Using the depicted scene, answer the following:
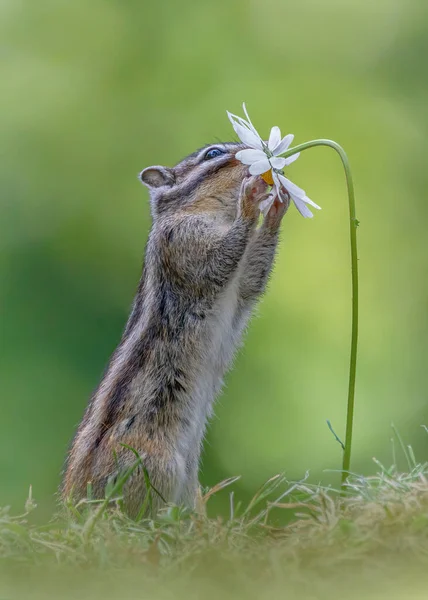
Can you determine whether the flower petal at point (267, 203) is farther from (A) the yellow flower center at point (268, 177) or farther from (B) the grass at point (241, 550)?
(B) the grass at point (241, 550)

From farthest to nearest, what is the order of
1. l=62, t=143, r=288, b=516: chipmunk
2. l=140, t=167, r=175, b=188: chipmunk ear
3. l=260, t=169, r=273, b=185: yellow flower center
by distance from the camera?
1. l=140, t=167, r=175, b=188: chipmunk ear
2. l=62, t=143, r=288, b=516: chipmunk
3. l=260, t=169, r=273, b=185: yellow flower center

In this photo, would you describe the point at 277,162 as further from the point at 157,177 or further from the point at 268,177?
the point at 157,177

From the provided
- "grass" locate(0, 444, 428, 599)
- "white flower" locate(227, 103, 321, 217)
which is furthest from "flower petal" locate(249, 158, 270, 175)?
"grass" locate(0, 444, 428, 599)

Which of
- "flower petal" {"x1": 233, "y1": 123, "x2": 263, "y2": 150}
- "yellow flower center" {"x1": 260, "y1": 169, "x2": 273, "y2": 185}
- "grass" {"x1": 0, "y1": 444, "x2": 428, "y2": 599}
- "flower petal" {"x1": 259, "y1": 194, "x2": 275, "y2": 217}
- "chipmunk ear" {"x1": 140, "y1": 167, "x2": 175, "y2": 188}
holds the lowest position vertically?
"grass" {"x1": 0, "y1": 444, "x2": 428, "y2": 599}

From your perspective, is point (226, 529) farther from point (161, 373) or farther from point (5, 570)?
point (161, 373)

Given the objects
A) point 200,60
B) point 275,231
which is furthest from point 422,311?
point 275,231

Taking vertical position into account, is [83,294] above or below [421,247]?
below

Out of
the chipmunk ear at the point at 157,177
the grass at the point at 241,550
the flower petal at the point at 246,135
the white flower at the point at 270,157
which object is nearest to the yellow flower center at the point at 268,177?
the white flower at the point at 270,157

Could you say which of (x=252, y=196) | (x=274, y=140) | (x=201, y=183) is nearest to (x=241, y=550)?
(x=274, y=140)

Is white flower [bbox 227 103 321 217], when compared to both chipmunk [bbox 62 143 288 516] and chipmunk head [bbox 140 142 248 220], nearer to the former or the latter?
chipmunk [bbox 62 143 288 516]
